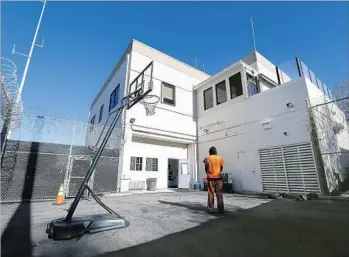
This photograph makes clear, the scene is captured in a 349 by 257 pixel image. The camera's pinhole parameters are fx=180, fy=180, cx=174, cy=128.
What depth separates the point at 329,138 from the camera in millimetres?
8094

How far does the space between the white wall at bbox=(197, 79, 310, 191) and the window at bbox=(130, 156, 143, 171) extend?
164 inches

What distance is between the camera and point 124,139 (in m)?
9.67

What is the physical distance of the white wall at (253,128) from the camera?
8089mm

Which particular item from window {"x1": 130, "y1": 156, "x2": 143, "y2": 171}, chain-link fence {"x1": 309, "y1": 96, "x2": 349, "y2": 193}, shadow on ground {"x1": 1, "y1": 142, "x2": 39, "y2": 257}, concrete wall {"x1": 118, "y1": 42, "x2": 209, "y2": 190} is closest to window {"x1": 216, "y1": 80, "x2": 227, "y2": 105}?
concrete wall {"x1": 118, "y1": 42, "x2": 209, "y2": 190}

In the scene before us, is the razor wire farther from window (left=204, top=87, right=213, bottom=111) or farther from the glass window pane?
window (left=204, top=87, right=213, bottom=111)

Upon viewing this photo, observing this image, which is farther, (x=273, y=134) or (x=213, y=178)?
(x=273, y=134)

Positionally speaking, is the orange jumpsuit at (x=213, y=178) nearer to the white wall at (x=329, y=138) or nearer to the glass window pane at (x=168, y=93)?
the white wall at (x=329, y=138)

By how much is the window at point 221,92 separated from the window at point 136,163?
652 cm

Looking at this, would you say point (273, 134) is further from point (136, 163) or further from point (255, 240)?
point (136, 163)

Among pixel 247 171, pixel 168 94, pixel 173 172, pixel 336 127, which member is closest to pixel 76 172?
pixel 168 94

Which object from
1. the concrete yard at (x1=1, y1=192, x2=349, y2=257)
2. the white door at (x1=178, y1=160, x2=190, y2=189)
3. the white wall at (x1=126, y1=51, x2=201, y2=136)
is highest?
the white wall at (x1=126, y1=51, x2=201, y2=136)

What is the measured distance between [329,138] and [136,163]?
9.87 m

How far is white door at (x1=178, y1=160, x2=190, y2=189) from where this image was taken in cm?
1235

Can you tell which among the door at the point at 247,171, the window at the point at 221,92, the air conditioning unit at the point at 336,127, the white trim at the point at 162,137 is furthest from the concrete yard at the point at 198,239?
the window at the point at 221,92
